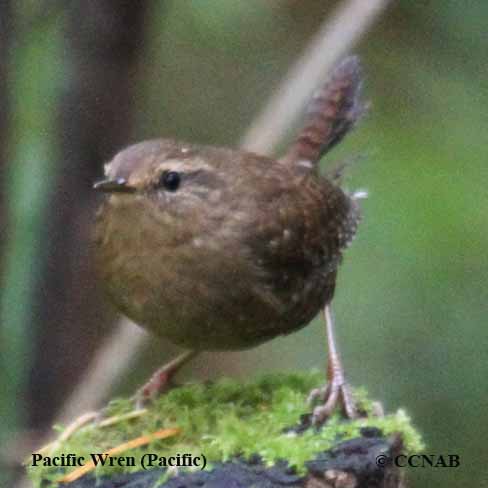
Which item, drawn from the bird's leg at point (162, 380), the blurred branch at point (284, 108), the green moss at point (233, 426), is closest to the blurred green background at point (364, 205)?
the blurred branch at point (284, 108)

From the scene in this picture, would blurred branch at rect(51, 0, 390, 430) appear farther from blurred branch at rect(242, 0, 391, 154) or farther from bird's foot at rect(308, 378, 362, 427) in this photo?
bird's foot at rect(308, 378, 362, 427)

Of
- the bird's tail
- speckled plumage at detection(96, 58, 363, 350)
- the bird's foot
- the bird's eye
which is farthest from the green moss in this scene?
the bird's tail

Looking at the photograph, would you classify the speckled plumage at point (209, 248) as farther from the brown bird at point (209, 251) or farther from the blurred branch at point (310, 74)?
the blurred branch at point (310, 74)

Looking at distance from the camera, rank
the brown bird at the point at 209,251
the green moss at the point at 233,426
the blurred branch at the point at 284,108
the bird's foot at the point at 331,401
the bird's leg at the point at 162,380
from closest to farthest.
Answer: the green moss at the point at 233,426 → the bird's foot at the point at 331,401 → the brown bird at the point at 209,251 → the bird's leg at the point at 162,380 → the blurred branch at the point at 284,108

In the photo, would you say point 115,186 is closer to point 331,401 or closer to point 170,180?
point 170,180

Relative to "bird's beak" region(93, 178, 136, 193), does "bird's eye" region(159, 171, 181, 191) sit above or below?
above

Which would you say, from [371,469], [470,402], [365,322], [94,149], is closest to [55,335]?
[94,149]
